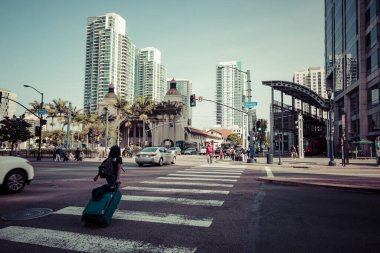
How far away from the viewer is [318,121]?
60750 millimetres

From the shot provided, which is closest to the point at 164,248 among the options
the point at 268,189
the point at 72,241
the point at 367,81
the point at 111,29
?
the point at 72,241

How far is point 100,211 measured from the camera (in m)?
5.03

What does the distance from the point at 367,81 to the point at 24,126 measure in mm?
54998

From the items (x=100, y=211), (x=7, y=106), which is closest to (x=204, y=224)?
(x=100, y=211)

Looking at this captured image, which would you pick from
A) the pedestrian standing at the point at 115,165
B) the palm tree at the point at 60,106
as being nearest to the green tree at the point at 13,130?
the palm tree at the point at 60,106

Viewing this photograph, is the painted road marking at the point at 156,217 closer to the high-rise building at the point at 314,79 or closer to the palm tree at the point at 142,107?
the palm tree at the point at 142,107

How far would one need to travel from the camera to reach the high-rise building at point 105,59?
139 m

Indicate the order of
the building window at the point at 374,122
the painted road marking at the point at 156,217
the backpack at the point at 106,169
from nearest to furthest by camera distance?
the painted road marking at the point at 156,217, the backpack at the point at 106,169, the building window at the point at 374,122

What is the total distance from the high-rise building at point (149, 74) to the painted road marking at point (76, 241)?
147495 mm

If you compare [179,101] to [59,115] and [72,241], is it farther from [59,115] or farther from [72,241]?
[72,241]

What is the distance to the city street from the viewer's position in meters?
4.19

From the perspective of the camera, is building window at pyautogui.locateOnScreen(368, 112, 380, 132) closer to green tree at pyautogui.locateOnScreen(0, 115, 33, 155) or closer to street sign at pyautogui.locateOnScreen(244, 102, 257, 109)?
street sign at pyautogui.locateOnScreen(244, 102, 257, 109)

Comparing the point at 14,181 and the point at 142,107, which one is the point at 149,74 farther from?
the point at 14,181

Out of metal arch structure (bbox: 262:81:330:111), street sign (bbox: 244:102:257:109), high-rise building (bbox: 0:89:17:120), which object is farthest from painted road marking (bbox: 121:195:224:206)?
high-rise building (bbox: 0:89:17:120)
